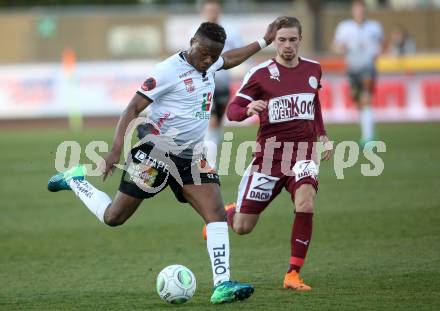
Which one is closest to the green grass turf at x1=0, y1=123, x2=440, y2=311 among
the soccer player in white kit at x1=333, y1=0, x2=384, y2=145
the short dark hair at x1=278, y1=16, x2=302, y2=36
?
the short dark hair at x1=278, y1=16, x2=302, y2=36

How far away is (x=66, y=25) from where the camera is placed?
132 feet

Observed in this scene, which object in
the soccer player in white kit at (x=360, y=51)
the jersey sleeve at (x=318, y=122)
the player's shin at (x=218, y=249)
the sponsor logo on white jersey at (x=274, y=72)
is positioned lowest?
the player's shin at (x=218, y=249)

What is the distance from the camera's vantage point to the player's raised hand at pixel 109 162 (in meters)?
7.21

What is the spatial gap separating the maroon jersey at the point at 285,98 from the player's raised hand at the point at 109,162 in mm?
1342

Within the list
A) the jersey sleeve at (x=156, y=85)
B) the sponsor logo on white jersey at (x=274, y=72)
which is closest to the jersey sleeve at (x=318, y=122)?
the sponsor logo on white jersey at (x=274, y=72)

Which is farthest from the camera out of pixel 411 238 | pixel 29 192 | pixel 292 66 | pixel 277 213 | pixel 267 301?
pixel 29 192

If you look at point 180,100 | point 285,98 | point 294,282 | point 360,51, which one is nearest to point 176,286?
point 294,282

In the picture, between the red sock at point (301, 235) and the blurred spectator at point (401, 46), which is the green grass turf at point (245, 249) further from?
the blurred spectator at point (401, 46)

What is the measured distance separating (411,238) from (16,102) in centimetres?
1781

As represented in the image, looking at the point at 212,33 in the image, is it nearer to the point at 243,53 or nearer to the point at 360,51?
the point at 243,53

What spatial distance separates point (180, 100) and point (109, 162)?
81 centimetres

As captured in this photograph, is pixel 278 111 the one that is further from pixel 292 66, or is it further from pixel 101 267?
pixel 101 267

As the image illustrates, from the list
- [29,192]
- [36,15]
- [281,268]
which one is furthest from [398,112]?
[36,15]

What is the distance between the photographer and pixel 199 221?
1209 cm
